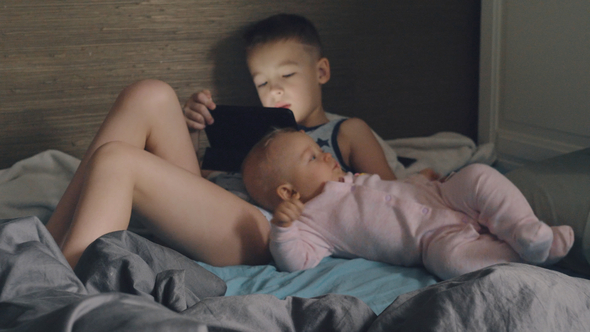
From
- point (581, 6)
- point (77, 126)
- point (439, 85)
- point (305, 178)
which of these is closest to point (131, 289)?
point (305, 178)

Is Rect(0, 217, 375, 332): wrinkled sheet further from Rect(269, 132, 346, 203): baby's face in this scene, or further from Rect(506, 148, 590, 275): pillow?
Rect(506, 148, 590, 275): pillow

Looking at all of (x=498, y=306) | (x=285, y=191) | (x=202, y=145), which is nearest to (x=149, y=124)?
(x=285, y=191)

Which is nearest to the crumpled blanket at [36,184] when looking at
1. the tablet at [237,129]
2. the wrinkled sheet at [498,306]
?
the tablet at [237,129]

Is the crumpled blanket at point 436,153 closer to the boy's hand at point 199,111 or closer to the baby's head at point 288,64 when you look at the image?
the baby's head at point 288,64

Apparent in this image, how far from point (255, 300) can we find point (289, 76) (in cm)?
93

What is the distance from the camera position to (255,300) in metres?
0.63

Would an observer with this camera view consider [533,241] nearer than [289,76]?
Yes

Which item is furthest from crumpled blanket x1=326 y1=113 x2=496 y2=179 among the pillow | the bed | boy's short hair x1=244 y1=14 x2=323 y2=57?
the pillow

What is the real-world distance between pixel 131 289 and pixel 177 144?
0.53 m

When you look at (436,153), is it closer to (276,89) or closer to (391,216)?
(276,89)

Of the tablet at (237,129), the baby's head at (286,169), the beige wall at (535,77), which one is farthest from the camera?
the beige wall at (535,77)

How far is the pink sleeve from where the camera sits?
0.95 meters

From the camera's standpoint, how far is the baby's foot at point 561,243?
0.90 metres

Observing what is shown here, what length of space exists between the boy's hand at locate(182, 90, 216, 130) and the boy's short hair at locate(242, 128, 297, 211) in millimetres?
193
